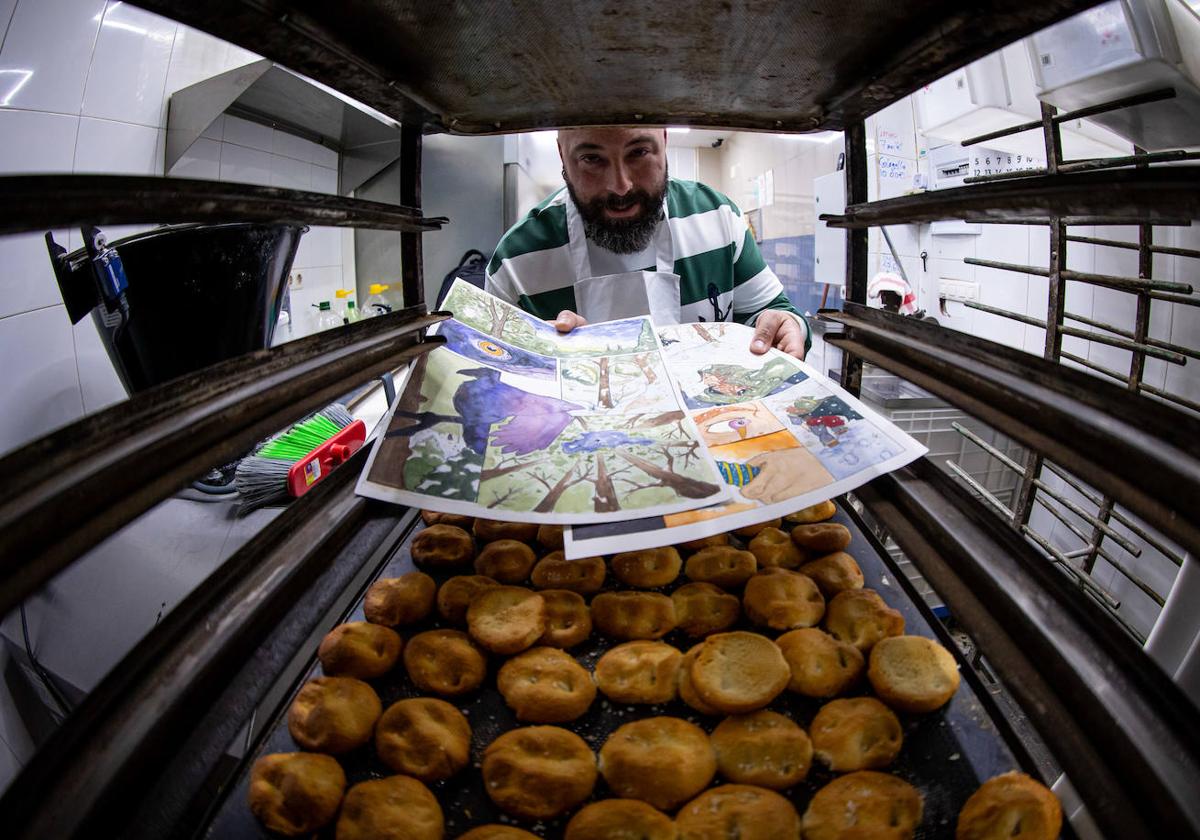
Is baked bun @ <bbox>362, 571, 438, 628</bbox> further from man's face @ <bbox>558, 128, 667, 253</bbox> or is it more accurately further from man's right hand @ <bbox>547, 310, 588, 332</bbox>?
man's face @ <bbox>558, 128, 667, 253</bbox>

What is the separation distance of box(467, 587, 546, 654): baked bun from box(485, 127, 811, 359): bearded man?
108cm

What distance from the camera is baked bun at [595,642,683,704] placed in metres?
0.51

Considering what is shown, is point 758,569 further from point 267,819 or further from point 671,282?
point 671,282

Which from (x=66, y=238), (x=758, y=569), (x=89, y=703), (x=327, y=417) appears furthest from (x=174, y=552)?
(x=758, y=569)

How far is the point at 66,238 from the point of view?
4.03 feet

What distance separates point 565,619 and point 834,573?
0.31m

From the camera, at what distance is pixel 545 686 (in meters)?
0.51

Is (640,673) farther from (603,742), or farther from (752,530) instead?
(752,530)

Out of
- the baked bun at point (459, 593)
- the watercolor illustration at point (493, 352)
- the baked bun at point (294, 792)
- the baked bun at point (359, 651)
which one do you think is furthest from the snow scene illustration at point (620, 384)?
the baked bun at point (294, 792)

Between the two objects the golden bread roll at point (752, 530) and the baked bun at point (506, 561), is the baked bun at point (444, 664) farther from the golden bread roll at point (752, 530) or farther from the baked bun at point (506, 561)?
the golden bread roll at point (752, 530)

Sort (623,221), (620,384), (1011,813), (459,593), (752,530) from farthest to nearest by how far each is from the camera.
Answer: (623,221), (620,384), (752,530), (459,593), (1011,813)

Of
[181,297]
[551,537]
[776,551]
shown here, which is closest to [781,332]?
[776,551]

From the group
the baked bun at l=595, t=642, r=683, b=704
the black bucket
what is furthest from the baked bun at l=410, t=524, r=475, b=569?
the black bucket

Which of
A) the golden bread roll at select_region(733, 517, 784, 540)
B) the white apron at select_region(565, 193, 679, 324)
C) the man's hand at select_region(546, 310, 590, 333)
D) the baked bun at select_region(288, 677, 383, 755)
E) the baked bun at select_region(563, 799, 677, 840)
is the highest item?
the white apron at select_region(565, 193, 679, 324)
